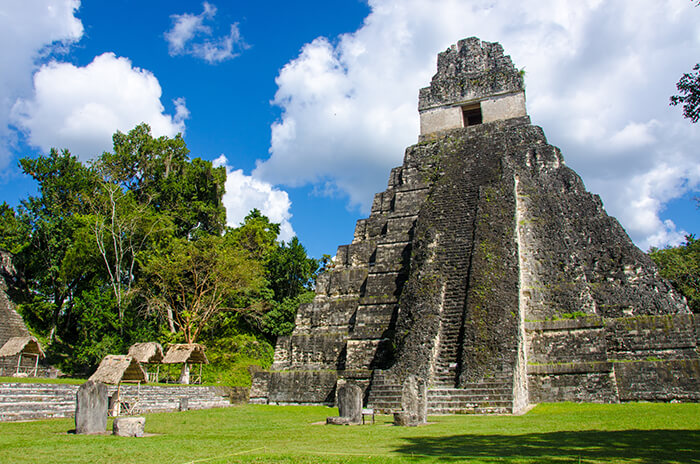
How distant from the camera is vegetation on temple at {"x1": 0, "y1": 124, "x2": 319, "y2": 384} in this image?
22188 millimetres

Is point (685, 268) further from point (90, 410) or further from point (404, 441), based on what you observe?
point (90, 410)

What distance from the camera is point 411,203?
18062mm

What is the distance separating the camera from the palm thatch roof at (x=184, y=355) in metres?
17.0

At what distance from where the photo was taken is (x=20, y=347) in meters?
16.7

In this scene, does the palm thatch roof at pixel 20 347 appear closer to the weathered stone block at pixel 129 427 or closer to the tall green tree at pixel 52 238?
the tall green tree at pixel 52 238

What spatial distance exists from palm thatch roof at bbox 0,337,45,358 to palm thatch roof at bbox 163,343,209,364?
480 centimetres

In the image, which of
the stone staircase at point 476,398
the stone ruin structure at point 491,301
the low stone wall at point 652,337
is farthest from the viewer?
the low stone wall at point 652,337

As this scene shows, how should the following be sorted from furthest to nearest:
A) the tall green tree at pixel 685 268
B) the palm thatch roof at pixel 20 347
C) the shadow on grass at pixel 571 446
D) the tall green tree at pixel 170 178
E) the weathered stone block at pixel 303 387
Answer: the tall green tree at pixel 170 178
the tall green tree at pixel 685 268
the palm thatch roof at pixel 20 347
the weathered stone block at pixel 303 387
the shadow on grass at pixel 571 446

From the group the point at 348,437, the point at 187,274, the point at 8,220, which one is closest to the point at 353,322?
the point at 348,437

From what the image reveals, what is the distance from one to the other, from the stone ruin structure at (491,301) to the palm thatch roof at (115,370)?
4.57 metres

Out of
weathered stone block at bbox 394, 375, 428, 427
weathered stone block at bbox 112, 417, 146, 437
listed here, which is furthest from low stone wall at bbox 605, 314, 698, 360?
weathered stone block at bbox 112, 417, 146, 437

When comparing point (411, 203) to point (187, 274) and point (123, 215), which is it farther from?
point (123, 215)

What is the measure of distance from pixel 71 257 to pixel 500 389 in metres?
20.7

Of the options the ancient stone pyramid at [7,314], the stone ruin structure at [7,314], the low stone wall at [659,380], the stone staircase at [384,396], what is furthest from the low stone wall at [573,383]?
the ancient stone pyramid at [7,314]
